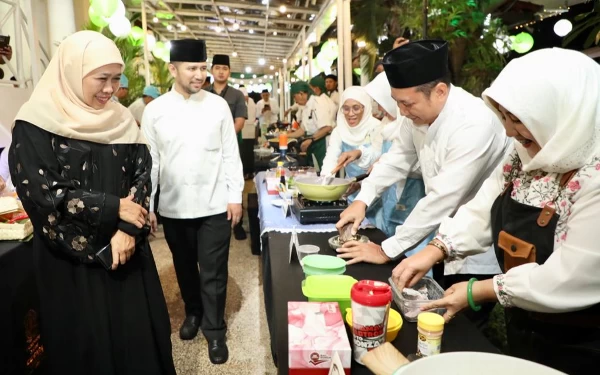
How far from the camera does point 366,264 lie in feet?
5.17

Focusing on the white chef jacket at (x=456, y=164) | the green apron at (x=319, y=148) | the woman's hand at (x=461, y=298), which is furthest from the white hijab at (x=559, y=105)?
the green apron at (x=319, y=148)

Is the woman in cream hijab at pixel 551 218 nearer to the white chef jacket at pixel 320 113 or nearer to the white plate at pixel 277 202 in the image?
the white plate at pixel 277 202

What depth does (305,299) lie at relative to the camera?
1286 millimetres

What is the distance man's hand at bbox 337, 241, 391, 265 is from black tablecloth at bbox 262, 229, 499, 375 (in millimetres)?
20

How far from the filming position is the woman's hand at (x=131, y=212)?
1.55 meters

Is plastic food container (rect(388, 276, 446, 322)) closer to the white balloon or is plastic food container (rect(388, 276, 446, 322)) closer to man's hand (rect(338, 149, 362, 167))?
man's hand (rect(338, 149, 362, 167))

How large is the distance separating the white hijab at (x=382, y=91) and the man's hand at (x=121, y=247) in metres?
1.86

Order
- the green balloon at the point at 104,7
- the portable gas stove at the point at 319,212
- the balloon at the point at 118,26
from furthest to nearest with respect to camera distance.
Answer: the balloon at the point at 118,26
the green balloon at the point at 104,7
the portable gas stove at the point at 319,212

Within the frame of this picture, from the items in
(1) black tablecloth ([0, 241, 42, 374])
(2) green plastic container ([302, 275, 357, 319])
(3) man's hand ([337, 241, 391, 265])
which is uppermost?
(2) green plastic container ([302, 275, 357, 319])

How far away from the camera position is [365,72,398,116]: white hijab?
2752 mm

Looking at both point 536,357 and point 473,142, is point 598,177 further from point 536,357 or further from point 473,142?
point 473,142

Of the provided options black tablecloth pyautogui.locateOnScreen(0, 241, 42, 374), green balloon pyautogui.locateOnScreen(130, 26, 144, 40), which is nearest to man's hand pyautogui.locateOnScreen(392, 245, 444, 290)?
black tablecloth pyautogui.locateOnScreen(0, 241, 42, 374)

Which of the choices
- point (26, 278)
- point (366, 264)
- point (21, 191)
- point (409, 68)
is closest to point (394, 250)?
point (366, 264)

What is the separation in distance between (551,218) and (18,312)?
2.20m
